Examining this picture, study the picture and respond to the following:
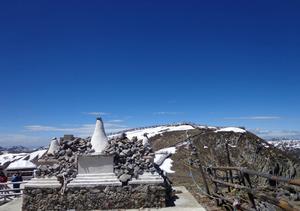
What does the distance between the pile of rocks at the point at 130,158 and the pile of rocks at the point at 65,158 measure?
1.02 metres

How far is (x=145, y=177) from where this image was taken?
12.6 metres

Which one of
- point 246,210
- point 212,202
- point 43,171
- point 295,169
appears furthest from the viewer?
point 295,169

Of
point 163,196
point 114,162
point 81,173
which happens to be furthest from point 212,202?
point 81,173

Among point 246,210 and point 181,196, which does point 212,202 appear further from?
point 246,210

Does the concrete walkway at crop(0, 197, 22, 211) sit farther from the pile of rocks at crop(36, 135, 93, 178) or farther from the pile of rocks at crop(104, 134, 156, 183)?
the pile of rocks at crop(104, 134, 156, 183)

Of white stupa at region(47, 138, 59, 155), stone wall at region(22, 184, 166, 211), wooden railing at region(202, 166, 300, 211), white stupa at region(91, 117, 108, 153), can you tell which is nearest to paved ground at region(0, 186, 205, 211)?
stone wall at region(22, 184, 166, 211)

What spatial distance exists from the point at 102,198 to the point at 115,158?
1562 millimetres

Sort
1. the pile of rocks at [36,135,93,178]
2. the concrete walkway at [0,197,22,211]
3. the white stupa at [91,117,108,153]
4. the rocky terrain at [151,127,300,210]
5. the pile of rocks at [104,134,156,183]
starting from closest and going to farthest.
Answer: the rocky terrain at [151,127,300,210], the concrete walkway at [0,197,22,211], the pile of rocks at [104,134,156,183], the pile of rocks at [36,135,93,178], the white stupa at [91,117,108,153]

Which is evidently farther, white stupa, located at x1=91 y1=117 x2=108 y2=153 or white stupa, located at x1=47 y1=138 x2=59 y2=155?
white stupa, located at x1=47 y1=138 x2=59 y2=155

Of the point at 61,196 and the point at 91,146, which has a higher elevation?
the point at 91,146

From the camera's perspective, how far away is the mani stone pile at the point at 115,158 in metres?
12.9

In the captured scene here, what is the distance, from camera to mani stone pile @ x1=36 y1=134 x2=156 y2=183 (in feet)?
42.2

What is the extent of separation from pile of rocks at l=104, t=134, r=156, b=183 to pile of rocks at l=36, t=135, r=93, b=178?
3.33 feet

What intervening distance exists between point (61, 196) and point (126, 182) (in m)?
2.29
